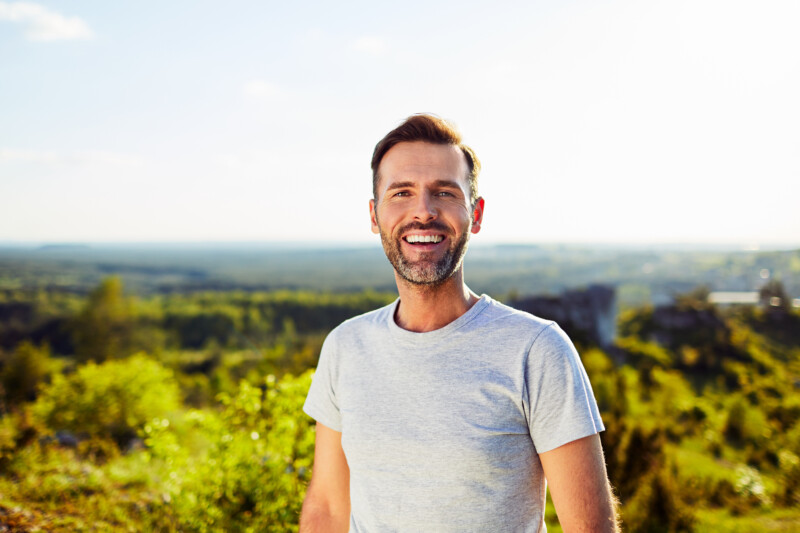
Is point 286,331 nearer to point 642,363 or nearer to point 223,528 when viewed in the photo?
point 642,363

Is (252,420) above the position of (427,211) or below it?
below

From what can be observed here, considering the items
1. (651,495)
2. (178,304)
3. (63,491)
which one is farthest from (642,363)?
(178,304)

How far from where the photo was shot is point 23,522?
4.57 meters

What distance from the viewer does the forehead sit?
6.28ft

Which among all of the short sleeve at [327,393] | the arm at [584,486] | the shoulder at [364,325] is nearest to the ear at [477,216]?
the shoulder at [364,325]

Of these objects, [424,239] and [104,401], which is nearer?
[424,239]

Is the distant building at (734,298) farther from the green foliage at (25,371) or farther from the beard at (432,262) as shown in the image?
the beard at (432,262)

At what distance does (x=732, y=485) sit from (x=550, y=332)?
828 inches

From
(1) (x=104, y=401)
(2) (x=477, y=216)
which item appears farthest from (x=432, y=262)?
(1) (x=104, y=401)

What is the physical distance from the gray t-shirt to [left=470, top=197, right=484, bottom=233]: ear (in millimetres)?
318

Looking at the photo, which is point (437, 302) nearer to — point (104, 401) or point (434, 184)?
point (434, 184)

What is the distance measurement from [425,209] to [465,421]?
0.71m

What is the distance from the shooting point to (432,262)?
1899mm

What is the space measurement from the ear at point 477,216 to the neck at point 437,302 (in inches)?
8.6
